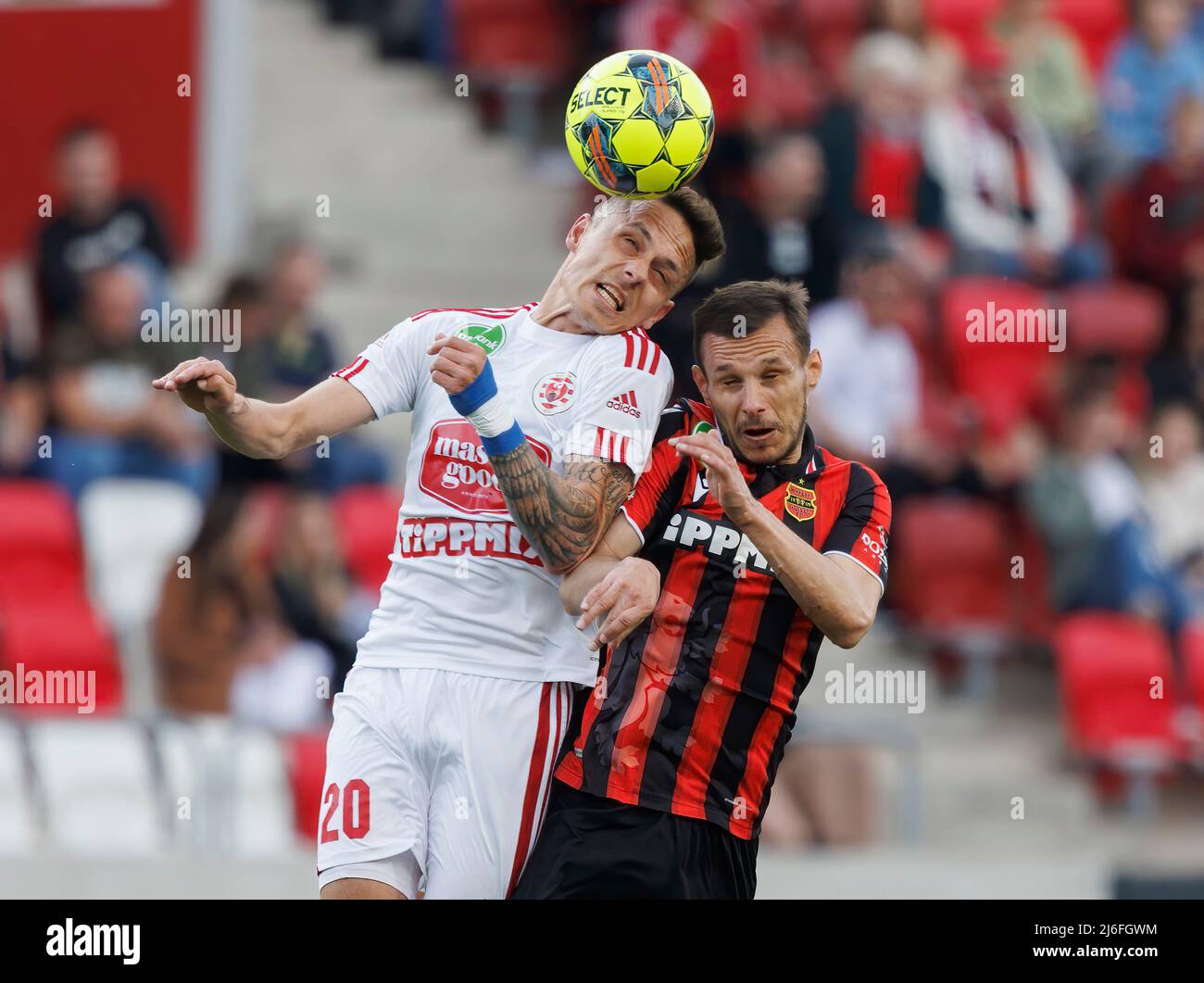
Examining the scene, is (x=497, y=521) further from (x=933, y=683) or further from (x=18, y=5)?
(x=18, y=5)

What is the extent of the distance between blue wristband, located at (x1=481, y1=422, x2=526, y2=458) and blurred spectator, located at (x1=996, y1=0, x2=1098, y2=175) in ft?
26.4

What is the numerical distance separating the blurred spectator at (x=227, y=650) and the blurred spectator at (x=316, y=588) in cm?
6

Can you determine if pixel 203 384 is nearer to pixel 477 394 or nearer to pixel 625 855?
pixel 477 394

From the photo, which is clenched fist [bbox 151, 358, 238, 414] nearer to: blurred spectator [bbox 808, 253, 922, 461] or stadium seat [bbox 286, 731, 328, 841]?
stadium seat [bbox 286, 731, 328, 841]

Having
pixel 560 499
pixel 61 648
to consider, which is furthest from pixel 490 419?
pixel 61 648

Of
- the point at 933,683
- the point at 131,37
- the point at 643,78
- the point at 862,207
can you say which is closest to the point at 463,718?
the point at 643,78

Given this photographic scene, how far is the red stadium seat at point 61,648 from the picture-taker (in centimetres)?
926

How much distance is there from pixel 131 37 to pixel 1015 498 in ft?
17.7

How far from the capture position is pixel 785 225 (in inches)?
389

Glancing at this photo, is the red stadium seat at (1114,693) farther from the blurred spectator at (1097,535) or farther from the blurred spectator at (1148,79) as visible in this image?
the blurred spectator at (1148,79)

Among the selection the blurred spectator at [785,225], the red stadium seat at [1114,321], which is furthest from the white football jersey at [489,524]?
the red stadium seat at [1114,321]

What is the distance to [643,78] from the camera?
5484mm

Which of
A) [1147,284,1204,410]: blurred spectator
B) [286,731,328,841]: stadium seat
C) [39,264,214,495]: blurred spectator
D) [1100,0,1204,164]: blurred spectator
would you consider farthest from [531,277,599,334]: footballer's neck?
[1100,0,1204,164]: blurred spectator

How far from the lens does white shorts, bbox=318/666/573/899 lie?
17.0ft
